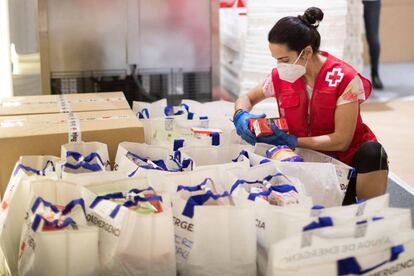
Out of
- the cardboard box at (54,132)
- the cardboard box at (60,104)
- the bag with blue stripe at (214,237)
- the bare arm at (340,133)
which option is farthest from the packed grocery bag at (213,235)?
the cardboard box at (60,104)

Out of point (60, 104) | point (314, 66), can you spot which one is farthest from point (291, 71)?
point (60, 104)

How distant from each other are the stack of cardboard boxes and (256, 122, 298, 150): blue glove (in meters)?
0.45

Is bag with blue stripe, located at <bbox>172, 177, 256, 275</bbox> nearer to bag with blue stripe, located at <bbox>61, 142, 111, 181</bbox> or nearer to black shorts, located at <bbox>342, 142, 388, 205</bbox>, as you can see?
bag with blue stripe, located at <bbox>61, 142, 111, 181</bbox>

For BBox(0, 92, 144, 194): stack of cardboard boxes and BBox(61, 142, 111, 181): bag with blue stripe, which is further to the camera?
BBox(0, 92, 144, 194): stack of cardboard boxes

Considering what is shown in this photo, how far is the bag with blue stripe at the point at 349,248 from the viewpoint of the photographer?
1480 mm

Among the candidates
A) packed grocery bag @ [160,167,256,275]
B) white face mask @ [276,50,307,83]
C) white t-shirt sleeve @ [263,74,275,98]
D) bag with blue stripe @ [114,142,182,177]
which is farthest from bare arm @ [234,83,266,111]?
packed grocery bag @ [160,167,256,275]

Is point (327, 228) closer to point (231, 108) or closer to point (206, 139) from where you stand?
point (206, 139)

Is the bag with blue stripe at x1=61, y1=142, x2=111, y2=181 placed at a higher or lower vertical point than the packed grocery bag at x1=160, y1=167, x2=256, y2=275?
higher

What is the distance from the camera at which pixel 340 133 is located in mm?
2322

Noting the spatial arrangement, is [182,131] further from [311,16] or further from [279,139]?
[311,16]

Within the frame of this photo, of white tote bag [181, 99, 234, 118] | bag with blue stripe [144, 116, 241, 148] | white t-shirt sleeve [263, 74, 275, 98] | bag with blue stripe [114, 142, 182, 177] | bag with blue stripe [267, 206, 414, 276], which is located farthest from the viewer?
white tote bag [181, 99, 234, 118]

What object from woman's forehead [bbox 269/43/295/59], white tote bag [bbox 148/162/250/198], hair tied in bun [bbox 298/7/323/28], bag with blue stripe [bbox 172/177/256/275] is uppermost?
hair tied in bun [bbox 298/7/323/28]

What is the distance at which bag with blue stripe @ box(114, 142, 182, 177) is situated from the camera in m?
2.03

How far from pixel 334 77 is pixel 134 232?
1.05m
